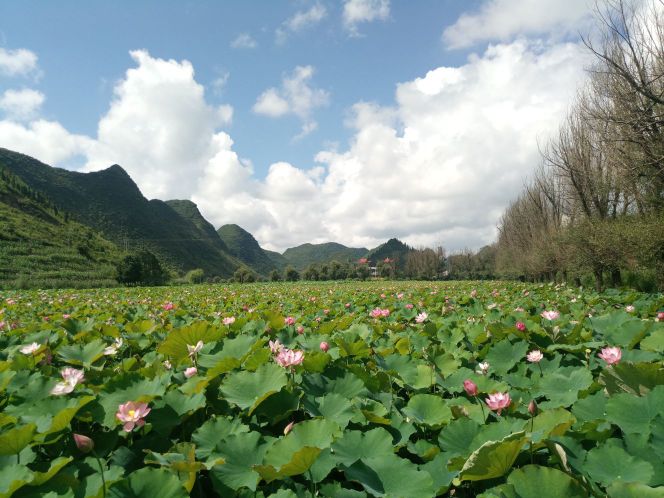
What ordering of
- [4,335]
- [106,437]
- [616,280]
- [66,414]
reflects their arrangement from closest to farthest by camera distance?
[66,414] → [106,437] → [4,335] → [616,280]

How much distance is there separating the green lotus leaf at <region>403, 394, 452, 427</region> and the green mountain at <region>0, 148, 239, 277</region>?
81486 millimetres

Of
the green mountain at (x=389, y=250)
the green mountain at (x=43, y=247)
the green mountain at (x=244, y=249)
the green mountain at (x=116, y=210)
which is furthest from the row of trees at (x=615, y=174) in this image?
the green mountain at (x=244, y=249)

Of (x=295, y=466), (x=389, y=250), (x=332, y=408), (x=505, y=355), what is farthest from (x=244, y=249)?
(x=295, y=466)

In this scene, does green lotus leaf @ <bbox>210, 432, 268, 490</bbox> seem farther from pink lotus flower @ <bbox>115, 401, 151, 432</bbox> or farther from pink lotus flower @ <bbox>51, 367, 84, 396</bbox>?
pink lotus flower @ <bbox>51, 367, 84, 396</bbox>

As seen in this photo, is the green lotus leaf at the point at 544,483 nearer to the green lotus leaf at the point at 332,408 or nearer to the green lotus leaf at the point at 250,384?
the green lotus leaf at the point at 332,408

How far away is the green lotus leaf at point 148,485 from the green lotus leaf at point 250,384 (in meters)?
0.48

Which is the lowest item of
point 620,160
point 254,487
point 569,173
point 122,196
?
point 254,487

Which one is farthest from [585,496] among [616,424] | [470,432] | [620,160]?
[620,160]

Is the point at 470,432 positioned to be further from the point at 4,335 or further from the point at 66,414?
the point at 4,335

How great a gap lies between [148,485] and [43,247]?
5525 cm

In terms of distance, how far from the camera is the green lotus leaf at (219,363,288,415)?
4.83 ft

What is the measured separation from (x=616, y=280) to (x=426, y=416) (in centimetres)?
1819

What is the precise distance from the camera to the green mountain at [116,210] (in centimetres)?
8088

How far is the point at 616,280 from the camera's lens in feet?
51.4
